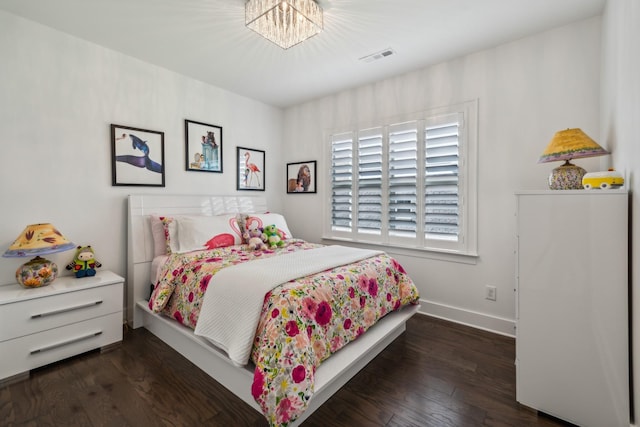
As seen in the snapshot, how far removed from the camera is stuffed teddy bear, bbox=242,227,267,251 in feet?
9.25

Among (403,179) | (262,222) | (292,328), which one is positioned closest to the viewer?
(292,328)

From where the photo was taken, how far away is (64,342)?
2123 mm

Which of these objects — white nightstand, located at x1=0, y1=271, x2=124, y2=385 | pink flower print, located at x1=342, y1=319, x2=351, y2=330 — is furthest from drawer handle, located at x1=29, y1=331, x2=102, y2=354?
pink flower print, located at x1=342, y1=319, x2=351, y2=330

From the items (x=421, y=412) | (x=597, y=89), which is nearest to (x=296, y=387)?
(x=421, y=412)

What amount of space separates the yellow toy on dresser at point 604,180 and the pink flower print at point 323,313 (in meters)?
1.61

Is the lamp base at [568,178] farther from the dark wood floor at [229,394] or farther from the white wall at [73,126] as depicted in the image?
the white wall at [73,126]

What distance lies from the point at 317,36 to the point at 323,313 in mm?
2200

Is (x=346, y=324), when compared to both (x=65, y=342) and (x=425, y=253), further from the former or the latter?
(x=65, y=342)

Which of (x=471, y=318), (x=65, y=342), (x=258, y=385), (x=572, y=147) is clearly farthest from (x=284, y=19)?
(x=471, y=318)

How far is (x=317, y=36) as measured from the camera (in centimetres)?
247

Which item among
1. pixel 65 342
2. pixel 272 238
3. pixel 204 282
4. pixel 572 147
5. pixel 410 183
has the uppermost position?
pixel 572 147

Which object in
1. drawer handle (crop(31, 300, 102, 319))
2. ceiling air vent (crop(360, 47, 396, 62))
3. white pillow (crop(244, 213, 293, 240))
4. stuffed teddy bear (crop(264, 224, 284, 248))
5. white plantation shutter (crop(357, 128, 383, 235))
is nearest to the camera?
drawer handle (crop(31, 300, 102, 319))

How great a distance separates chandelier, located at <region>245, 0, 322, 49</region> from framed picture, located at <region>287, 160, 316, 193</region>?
6.33 feet

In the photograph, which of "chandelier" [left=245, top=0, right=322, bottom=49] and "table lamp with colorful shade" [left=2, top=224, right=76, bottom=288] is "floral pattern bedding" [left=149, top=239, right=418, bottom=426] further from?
"chandelier" [left=245, top=0, right=322, bottom=49]
